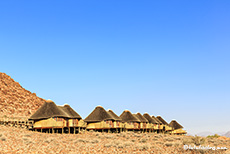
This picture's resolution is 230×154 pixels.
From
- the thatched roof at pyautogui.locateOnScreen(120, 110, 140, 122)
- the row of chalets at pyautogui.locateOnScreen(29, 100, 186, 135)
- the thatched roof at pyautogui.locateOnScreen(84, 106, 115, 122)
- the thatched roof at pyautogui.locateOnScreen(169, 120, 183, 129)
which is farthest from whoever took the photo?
the thatched roof at pyautogui.locateOnScreen(169, 120, 183, 129)

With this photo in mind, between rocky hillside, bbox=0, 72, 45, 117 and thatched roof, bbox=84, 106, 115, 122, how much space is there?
22.6 meters

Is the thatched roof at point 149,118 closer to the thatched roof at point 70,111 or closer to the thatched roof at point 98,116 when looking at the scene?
the thatched roof at point 98,116

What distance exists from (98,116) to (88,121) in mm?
2220

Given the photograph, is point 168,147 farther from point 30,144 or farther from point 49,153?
point 30,144

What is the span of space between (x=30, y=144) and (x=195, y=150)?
14.0 meters

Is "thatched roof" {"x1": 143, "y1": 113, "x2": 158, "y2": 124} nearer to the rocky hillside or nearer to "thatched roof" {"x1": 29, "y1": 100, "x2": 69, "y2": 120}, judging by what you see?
"thatched roof" {"x1": 29, "y1": 100, "x2": 69, "y2": 120}

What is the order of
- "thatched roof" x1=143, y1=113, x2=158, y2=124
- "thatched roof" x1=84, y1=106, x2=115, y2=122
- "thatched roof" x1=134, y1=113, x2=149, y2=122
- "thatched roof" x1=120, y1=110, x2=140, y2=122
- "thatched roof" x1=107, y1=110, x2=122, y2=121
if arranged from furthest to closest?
1. "thatched roof" x1=143, y1=113, x2=158, y2=124
2. "thatched roof" x1=134, y1=113, x2=149, y2=122
3. "thatched roof" x1=120, y1=110, x2=140, y2=122
4. "thatched roof" x1=107, y1=110, x2=122, y2=121
5. "thatched roof" x1=84, y1=106, x2=115, y2=122

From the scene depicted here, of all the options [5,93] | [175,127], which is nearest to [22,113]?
[5,93]

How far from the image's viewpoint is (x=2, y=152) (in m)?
16.7

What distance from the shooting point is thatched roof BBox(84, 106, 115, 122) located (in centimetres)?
4788

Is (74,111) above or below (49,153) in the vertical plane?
above

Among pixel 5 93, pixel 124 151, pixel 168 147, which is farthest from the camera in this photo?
pixel 5 93

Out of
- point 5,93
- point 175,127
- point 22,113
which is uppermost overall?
point 5,93

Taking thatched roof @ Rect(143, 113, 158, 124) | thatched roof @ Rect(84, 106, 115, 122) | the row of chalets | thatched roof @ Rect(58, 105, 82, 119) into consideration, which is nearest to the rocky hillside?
thatched roof @ Rect(58, 105, 82, 119)
